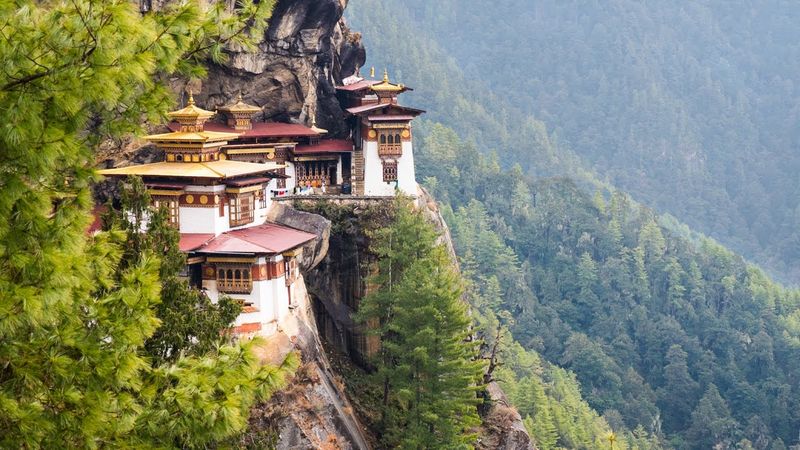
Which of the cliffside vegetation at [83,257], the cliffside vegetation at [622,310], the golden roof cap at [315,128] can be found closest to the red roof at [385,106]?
the golden roof cap at [315,128]

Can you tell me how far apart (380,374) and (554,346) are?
6772cm

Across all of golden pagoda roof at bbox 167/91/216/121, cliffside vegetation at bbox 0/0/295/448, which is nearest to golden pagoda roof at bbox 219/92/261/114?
golden pagoda roof at bbox 167/91/216/121

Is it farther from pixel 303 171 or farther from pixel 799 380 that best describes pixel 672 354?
pixel 303 171

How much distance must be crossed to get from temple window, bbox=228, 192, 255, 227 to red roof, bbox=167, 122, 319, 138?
23.0 feet

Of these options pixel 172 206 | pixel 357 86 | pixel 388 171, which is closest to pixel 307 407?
pixel 172 206

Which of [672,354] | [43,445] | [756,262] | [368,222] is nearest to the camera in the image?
[43,445]

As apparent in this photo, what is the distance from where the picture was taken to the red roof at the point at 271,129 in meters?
43.2

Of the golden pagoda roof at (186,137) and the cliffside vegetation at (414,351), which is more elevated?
the golden pagoda roof at (186,137)

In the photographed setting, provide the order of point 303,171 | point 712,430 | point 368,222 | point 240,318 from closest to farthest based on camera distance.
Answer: point 240,318
point 368,222
point 303,171
point 712,430

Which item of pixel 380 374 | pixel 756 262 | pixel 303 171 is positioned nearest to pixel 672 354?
pixel 303 171

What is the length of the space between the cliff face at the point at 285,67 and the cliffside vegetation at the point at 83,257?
94.4 ft

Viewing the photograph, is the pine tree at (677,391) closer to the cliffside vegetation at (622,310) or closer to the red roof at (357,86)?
the cliffside vegetation at (622,310)

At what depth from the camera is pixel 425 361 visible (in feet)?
115

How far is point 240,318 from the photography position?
32.6 metres
